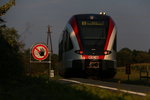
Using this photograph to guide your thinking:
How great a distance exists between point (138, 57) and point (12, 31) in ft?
321

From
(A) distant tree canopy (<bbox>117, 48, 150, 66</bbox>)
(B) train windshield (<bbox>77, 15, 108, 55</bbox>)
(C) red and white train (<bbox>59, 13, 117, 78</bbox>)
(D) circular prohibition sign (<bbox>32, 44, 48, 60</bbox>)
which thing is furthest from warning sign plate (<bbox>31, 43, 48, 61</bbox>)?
(A) distant tree canopy (<bbox>117, 48, 150, 66</bbox>)

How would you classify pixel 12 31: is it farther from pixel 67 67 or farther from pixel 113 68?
pixel 113 68

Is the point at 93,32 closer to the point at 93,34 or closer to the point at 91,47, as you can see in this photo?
the point at 93,34

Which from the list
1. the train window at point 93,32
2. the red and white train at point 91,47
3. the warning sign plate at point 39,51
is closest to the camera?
the warning sign plate at point 39,51

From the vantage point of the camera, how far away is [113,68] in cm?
2230

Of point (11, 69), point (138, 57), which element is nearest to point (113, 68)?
point (11, 69)

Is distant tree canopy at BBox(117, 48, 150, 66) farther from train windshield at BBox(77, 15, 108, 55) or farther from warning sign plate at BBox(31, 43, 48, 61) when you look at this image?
warning sign plate at BBox(31, 43, 48, 61)

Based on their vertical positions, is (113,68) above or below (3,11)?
below

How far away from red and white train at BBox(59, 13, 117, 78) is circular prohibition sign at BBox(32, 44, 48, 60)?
15.7 feet

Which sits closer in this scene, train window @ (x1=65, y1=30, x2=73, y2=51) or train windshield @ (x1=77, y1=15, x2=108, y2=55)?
train windshield @ (x1=77, y1=15, x2=108, y2=55)

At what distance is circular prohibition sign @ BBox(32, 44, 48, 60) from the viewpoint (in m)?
16.8

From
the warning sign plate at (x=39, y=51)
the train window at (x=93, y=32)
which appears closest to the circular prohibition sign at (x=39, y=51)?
the warning sign plate at (x=39, y=51)

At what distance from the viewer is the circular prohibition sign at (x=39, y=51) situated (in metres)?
16.8

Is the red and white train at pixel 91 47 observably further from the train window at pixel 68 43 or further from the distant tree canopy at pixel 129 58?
the distant tree canopy at pixel 129 58
